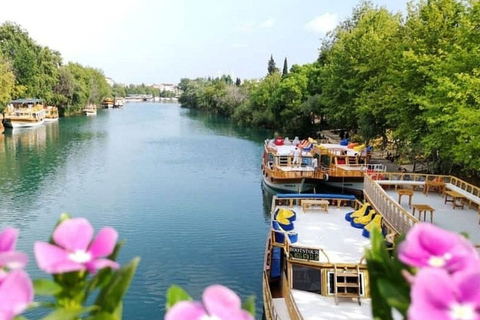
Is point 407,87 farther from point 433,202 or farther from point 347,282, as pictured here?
point 347,282

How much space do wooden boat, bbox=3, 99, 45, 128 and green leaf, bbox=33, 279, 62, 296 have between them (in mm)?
61918

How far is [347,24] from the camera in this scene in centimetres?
5241

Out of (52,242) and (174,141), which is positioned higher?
(52,242)

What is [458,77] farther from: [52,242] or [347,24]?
[347,24]

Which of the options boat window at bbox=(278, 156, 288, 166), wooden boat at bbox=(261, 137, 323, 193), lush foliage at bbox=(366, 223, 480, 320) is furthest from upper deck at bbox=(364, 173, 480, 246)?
lush foliage at bbox=(366, 223, 480, 320)

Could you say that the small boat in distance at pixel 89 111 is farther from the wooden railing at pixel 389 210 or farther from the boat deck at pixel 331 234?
the boat deck at pixel 331 234

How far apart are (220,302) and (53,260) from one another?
1.28 feet

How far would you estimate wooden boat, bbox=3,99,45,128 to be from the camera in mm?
57281

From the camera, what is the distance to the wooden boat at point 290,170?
24.8m

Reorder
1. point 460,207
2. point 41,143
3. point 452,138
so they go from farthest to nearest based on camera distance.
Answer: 1. point 41,143
2. point 452,138
3. point 460,207

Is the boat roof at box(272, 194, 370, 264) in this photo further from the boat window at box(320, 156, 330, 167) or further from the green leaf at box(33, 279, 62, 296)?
the boat window at box(320, 156, 330, 167)

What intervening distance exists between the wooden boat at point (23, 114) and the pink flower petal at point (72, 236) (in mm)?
61950

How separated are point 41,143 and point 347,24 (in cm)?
3446

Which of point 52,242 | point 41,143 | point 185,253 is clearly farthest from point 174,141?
Answer: point 52,242
